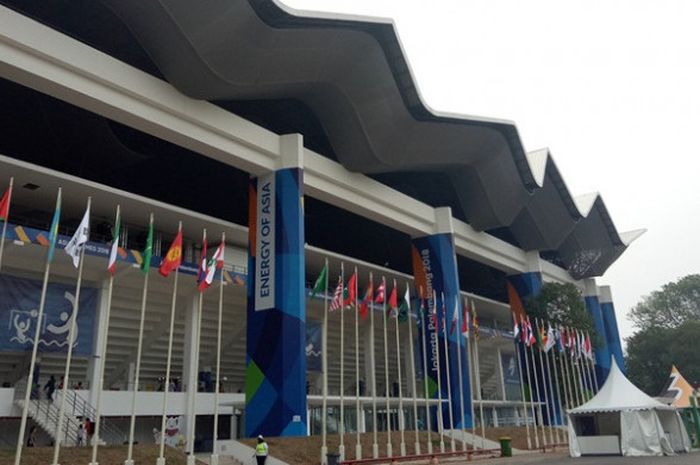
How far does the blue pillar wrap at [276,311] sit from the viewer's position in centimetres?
2794

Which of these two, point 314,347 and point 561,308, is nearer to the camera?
point 314,347

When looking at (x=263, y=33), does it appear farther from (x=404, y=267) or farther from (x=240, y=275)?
(x=404, y=267)

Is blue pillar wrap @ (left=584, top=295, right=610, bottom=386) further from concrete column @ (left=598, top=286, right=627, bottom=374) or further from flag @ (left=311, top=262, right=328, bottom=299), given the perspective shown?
flag @ (left=311, top=262, right=328, bottom=299)

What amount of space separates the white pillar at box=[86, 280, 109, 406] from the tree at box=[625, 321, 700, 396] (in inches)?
2827

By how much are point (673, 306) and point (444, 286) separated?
73.0 metres

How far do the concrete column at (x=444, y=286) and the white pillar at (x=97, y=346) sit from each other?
19.4 metres

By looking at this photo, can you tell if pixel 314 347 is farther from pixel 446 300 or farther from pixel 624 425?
pixel 624 425

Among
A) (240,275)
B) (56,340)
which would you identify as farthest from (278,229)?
(56,340)

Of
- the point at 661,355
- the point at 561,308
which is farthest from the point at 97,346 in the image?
the point at 661,355

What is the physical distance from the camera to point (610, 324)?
7088 cm

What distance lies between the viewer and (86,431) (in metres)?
26.3

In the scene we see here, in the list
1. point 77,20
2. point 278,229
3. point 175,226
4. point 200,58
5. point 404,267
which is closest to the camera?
point 200,58

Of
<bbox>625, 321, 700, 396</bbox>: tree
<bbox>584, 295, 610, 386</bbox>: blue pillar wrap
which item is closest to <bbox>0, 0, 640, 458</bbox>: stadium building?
<bbox>584, 295, 610, 386</bbox>: blue pillar wrap

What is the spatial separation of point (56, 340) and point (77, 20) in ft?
48.2
